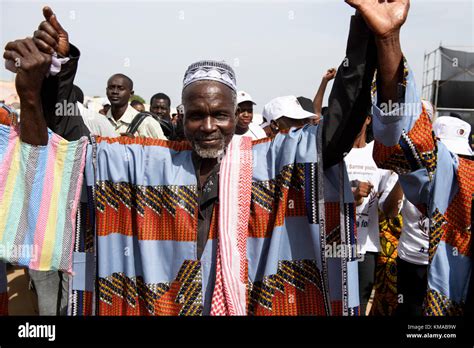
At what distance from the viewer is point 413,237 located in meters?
3.67

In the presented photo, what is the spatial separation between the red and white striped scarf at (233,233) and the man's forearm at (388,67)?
676 millimetres

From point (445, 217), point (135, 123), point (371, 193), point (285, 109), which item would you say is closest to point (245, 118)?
point (135, 123)

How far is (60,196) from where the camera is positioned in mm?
2293

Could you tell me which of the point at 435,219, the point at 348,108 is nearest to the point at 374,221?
the point at 435,219

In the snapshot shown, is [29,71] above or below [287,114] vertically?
below

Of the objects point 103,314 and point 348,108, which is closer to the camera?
point 348,108

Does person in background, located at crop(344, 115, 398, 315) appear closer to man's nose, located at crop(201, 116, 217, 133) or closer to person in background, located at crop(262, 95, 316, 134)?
person in background, located at crop(262, 95, 316, 134)

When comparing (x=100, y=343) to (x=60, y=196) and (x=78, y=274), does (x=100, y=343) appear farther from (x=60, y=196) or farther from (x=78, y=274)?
(x=60, y=196)

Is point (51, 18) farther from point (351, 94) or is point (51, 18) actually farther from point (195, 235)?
point (351, 94)

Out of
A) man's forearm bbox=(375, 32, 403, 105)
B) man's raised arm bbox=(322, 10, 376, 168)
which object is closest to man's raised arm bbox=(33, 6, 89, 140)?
man's raised arm bbox=(322, 10, 376, 168)

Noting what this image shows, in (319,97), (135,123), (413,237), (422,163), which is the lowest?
(413,237)

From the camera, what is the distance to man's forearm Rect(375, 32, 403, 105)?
1.84 metres

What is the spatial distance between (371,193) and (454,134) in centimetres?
87

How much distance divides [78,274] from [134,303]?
0.30 metres
